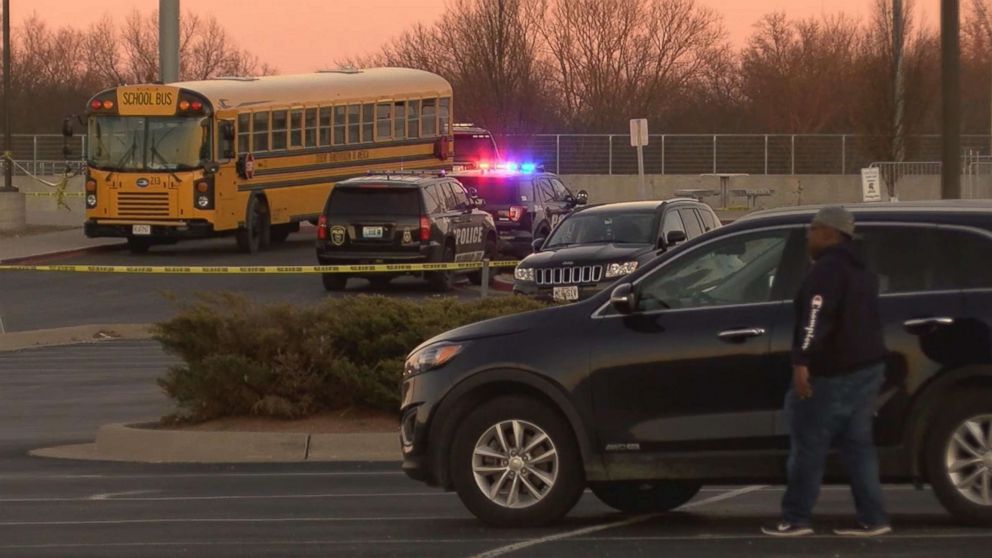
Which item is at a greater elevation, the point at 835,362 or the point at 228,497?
the point at 835,362

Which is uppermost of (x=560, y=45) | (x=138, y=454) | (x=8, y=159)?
(x=560, y=45)

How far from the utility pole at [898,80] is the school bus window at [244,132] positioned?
12634 mm

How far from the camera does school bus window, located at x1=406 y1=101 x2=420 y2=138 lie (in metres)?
40.7

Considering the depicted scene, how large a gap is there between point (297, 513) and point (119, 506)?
4.37 feet

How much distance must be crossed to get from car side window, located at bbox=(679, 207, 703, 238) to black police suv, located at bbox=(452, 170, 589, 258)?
854cm

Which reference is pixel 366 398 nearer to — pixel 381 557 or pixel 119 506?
pixel 119 506

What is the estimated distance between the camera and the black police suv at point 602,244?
22281mm

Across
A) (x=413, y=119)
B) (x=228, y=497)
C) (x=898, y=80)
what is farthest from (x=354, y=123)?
(x=228, y=497)

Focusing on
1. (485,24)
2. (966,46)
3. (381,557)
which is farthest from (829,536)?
(966,46)

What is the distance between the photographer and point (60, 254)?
3678cm

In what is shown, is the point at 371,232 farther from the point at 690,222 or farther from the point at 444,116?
the point at 444,116

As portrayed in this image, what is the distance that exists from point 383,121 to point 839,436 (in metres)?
31.5

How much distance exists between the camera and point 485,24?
68.4 metres

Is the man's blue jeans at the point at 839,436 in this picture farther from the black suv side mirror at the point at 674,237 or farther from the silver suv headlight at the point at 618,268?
the black suv side mirror at the point at 674,237
